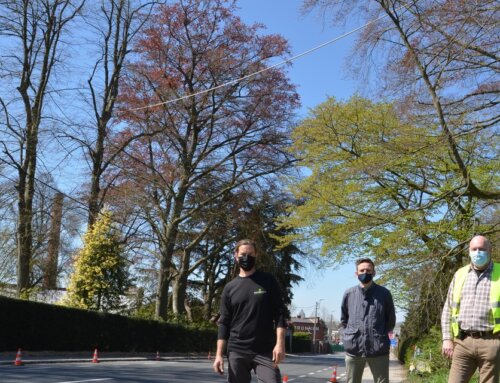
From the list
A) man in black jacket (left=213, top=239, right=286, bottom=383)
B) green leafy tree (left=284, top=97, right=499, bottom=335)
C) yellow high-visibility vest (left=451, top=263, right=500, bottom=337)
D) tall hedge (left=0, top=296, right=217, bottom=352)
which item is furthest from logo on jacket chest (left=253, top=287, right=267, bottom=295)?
tall hedge (left=0, top=296, right=217, bottom=352)

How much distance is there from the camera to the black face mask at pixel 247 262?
5277mm

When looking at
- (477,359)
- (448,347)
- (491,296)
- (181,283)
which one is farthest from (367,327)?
(181,283)

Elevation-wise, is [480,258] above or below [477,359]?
above

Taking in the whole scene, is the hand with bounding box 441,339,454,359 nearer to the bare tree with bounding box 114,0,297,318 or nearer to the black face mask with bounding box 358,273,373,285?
the black face mask with bounding box 358,273,373,285

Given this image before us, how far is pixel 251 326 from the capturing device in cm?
507

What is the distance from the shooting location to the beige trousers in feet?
16.4

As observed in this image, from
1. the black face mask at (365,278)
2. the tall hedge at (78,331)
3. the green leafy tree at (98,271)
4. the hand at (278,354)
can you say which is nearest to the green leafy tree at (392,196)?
the black face mask at (365,278)

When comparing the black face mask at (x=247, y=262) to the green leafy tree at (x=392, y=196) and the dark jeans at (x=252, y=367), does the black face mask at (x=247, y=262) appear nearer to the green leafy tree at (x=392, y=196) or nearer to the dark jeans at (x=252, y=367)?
the dark jeans at (x=252, y=367)

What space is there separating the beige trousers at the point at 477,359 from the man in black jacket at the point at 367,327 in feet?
3.39

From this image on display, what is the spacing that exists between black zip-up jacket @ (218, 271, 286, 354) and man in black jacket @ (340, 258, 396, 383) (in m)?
1.36

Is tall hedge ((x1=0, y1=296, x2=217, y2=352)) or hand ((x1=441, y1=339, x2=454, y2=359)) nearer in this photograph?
hand ((x1=441, y1=339, x2=454, y2=359))

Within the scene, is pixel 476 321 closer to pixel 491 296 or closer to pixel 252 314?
pixel 491 296

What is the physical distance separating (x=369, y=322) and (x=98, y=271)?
1020 inches

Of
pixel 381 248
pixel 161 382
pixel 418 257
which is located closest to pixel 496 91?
pixel 418 257
